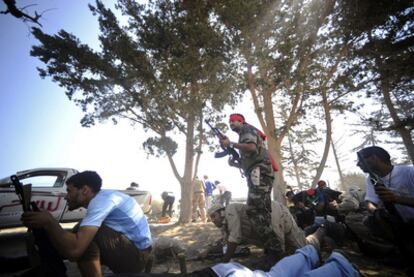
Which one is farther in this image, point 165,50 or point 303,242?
point 165,50

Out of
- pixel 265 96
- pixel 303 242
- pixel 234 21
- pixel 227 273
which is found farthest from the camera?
pixel 265 96

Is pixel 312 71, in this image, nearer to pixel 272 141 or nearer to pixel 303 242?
pixel 272 141

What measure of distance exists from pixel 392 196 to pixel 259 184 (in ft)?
4.90

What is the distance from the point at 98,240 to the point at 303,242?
2.66m

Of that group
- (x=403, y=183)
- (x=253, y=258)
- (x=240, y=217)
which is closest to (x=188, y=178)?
(x=253, y=258)

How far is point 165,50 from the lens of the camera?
27.8 ft

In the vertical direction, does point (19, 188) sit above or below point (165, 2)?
below

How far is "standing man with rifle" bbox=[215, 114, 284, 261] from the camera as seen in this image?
331cm

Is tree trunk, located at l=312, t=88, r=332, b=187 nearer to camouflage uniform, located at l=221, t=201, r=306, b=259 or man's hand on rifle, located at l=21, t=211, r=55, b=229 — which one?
camouflage uniform, located at l=221, t=201, r=306, b=259

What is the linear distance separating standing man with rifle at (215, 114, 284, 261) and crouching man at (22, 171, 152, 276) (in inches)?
59.9

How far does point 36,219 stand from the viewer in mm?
1961

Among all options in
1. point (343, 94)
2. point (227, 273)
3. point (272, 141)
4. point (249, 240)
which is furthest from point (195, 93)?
point (227, 273)

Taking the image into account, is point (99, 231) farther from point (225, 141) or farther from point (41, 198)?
point (41, 198)

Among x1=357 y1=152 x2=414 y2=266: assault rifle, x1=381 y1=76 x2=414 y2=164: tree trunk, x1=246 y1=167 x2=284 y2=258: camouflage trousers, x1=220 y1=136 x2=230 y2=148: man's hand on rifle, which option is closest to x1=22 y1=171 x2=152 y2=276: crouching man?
x1=246 y1=167 x2=284 y2=258: camouflage trousers
